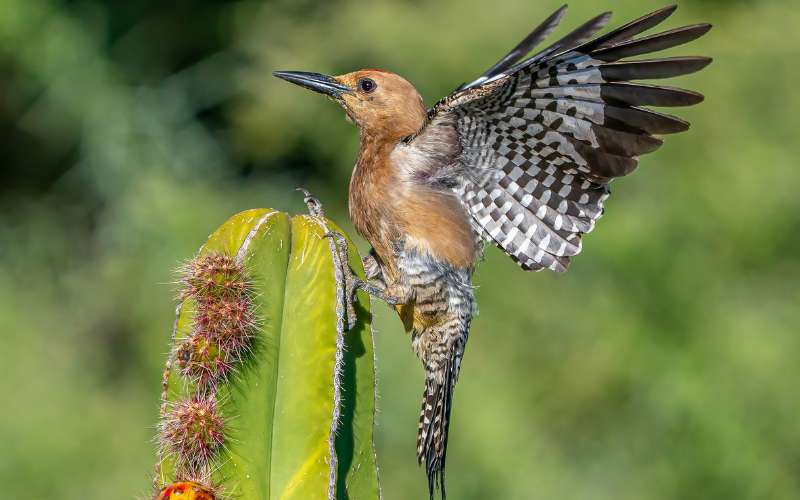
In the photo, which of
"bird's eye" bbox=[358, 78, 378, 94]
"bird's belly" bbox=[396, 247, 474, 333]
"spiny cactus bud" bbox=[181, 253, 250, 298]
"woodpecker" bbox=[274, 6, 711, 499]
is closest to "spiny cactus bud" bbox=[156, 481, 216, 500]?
"spiny cactus bud" bbox=[181, 253, 250, 298]

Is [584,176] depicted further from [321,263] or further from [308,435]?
[308,435]

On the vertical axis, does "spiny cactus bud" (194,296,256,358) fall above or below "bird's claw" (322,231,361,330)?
below

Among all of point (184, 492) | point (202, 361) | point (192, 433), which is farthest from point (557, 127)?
point (184, 492)

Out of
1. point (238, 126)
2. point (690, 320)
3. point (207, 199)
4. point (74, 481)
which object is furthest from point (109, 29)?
point (690, 320)

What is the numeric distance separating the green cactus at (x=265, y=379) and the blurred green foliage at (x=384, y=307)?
4078 mm

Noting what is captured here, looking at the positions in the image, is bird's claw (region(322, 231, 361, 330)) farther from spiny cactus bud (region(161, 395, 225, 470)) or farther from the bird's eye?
the bird's eye

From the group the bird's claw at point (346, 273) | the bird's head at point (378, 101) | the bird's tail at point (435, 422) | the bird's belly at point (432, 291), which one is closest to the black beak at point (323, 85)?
the bird's head at point (378, 101)

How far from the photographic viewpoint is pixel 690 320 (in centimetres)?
827

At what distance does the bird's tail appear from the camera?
3955mm

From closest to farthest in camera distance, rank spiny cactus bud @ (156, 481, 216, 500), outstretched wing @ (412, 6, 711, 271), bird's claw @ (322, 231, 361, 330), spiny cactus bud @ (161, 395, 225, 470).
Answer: spiny cactus bud @ (156, 481, 216, 500) < spiny cactus bud @ (161, 395, 225, 470) < bird's claw @ (322, 231, 361, 330) < outstretched wing @ (412, 6, 711, 271)

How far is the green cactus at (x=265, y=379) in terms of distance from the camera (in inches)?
111

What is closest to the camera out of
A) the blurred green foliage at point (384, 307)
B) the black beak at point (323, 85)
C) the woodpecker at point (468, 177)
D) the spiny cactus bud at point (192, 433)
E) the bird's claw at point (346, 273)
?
the spiny cactus bud at point (192, 433)

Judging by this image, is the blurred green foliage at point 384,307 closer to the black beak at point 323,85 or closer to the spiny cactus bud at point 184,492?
the black beak at point 323,85

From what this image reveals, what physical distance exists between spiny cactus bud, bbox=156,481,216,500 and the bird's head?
1.88 meters
